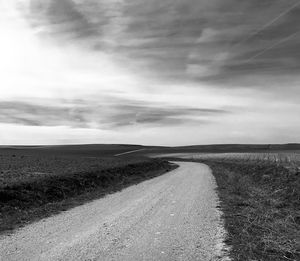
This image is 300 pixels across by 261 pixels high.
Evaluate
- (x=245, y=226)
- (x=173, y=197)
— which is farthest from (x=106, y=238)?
(x=173, y=197)

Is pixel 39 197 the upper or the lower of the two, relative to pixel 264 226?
upper

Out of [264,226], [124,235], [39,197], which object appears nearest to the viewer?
[124,235]

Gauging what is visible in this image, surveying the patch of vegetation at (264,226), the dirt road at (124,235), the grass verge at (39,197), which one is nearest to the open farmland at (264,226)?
the patch of vegetation at (264,226)

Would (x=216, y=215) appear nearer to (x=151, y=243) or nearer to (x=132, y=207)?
(x=132, y=207)

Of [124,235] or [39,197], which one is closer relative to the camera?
[124,235]

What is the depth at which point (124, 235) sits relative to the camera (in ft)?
34.7

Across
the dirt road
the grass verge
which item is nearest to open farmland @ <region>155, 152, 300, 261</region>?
the dirt road

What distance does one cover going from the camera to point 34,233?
10836 millimetres

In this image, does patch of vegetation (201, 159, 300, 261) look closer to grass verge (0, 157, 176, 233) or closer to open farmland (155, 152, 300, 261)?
open farmland (155, 152, 300, 261)

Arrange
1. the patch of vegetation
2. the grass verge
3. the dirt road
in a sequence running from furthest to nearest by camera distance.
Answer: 1. the grass verge
2. the patch of vegetation
3. the dirt road

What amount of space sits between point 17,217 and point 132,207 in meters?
4.68

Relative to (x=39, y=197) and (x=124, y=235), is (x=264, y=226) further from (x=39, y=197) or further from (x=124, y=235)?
(x=39, y=197)

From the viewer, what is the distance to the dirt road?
868 centimetres

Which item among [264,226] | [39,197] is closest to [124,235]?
[264,226]
